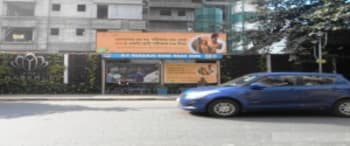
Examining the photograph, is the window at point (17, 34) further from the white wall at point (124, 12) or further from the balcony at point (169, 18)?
the balcony at point (169, 18)

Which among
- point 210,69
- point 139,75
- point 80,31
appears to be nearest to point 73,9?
point 80,31

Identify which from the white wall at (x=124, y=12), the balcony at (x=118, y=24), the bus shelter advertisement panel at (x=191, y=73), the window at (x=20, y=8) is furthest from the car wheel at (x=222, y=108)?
the window at (x=20, y=8)

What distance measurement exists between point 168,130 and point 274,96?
11.8 feet

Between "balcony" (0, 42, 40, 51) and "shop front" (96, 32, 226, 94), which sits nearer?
"shop front" (96, 32, 226, 94)

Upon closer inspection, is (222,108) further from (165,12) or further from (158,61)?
(165,12)

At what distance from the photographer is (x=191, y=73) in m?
18.3

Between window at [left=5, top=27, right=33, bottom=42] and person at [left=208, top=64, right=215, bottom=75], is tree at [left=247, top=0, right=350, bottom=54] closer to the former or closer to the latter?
person at [left=208, top=64, right=215, bottom=75]

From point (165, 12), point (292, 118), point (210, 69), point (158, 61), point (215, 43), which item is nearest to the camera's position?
point (292, 118)

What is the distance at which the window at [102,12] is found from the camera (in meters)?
43.6

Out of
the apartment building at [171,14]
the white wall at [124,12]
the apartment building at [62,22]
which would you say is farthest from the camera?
the apartment building at [171,14]

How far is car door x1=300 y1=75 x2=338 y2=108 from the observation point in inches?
343

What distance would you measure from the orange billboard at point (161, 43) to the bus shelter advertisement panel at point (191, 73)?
3.16 feet

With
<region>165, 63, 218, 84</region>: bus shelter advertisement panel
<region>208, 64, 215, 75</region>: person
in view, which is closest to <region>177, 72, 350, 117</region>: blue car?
<region>165, 63, 218, 84</region>: bus shelter advertisement panel

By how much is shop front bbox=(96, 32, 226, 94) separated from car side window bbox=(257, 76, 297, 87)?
895cm
